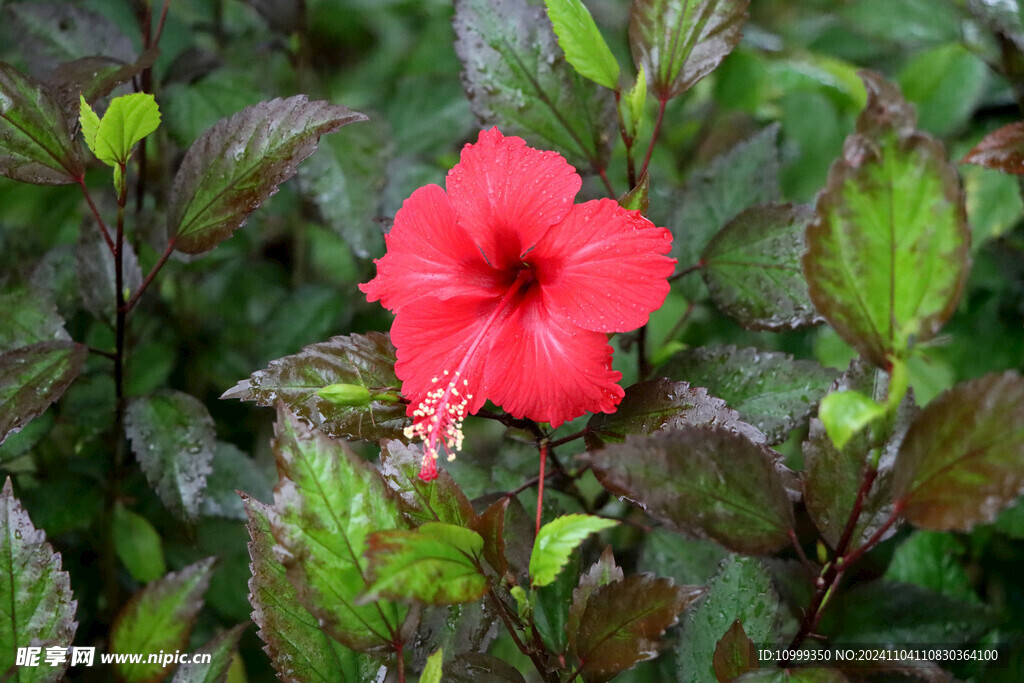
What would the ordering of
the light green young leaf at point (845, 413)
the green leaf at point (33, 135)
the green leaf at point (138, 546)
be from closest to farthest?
the light green young leaf at point (845, 413), the green leaf at point (33, 135), the green leaf at point (138, 546)

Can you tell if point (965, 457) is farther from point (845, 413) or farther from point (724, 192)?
point (724, 192)

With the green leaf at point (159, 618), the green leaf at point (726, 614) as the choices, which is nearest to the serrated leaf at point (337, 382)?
the green leaf at point (159, 618)

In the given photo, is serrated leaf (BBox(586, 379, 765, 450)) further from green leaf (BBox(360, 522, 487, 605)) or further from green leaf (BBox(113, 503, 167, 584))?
green leaf (BBox(113, 503, 167, 584))

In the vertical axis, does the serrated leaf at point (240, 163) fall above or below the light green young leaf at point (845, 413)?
above

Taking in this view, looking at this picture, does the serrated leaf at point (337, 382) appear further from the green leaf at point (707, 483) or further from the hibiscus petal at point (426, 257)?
the green leaf at point (707, 483)

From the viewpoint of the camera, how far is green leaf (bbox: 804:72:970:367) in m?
0.49

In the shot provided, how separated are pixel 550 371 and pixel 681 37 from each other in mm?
347

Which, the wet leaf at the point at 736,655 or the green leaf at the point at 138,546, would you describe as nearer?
the wet leaf at the point at 736,655

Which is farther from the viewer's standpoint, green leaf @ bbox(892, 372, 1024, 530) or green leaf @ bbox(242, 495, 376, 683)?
green leaf @ bbox(242, 495, 376, 683)

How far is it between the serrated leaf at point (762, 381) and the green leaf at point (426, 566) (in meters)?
0.32

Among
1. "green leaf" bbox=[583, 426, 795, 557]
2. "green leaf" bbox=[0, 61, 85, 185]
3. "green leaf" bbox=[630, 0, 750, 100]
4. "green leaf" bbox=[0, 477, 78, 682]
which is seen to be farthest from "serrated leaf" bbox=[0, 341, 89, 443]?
"green leaf" bbox=[630, 0, 750, 100]

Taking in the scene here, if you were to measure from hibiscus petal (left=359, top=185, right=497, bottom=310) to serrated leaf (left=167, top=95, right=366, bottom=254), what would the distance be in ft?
0.35

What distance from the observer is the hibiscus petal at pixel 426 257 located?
0.68 meters

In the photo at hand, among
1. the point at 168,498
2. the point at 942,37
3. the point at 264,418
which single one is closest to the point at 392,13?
the point at 264,418
